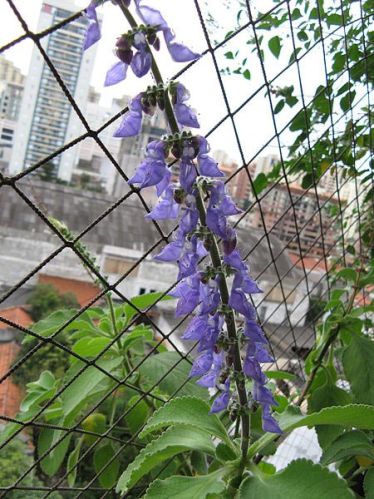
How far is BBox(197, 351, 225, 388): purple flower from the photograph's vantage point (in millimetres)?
503

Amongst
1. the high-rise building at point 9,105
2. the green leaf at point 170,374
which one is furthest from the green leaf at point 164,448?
the high-rise building at point 9,105

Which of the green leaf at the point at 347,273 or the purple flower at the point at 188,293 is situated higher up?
the green leaf at the point at 347,273

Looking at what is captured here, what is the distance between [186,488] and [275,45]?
2.63 feet

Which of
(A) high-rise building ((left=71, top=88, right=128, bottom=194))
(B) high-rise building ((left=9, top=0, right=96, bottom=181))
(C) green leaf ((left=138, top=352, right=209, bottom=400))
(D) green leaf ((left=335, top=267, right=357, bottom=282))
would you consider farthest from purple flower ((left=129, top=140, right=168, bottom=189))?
(B) high-rise building ((left=9, top=0, right=96, bottom=181))

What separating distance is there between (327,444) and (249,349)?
0.26 meters

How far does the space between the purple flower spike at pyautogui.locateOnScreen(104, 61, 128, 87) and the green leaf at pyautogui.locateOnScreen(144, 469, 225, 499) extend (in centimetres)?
38

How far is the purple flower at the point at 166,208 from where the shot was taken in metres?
0.43

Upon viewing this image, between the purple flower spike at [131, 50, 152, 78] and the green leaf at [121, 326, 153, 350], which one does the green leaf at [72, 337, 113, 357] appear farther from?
the purple flower spike at [131, 50, 152, 78]

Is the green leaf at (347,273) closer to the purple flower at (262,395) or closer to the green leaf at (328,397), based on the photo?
the green leaf at (328,397)

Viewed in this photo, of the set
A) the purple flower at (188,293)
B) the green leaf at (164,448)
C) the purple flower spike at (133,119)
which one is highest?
the purple flower spike at (133,119)

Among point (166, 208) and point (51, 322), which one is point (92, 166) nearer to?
point (51, 322)

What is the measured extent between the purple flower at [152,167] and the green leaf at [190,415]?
261mm

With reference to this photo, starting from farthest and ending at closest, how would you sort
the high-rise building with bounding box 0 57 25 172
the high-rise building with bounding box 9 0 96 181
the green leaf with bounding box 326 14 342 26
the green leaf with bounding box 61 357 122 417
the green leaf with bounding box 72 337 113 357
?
1. the high-rise building with bounding box 0 57 25 172
2. the high-rise building with bounding box 9 0 96 181
3. the green leaf with bounding box 326 14 342 26
4. the green leaf with bounding box 72 337 113 357
5. the green leaf with bounding box 61 357 122 417

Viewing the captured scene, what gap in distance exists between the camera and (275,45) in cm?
97
